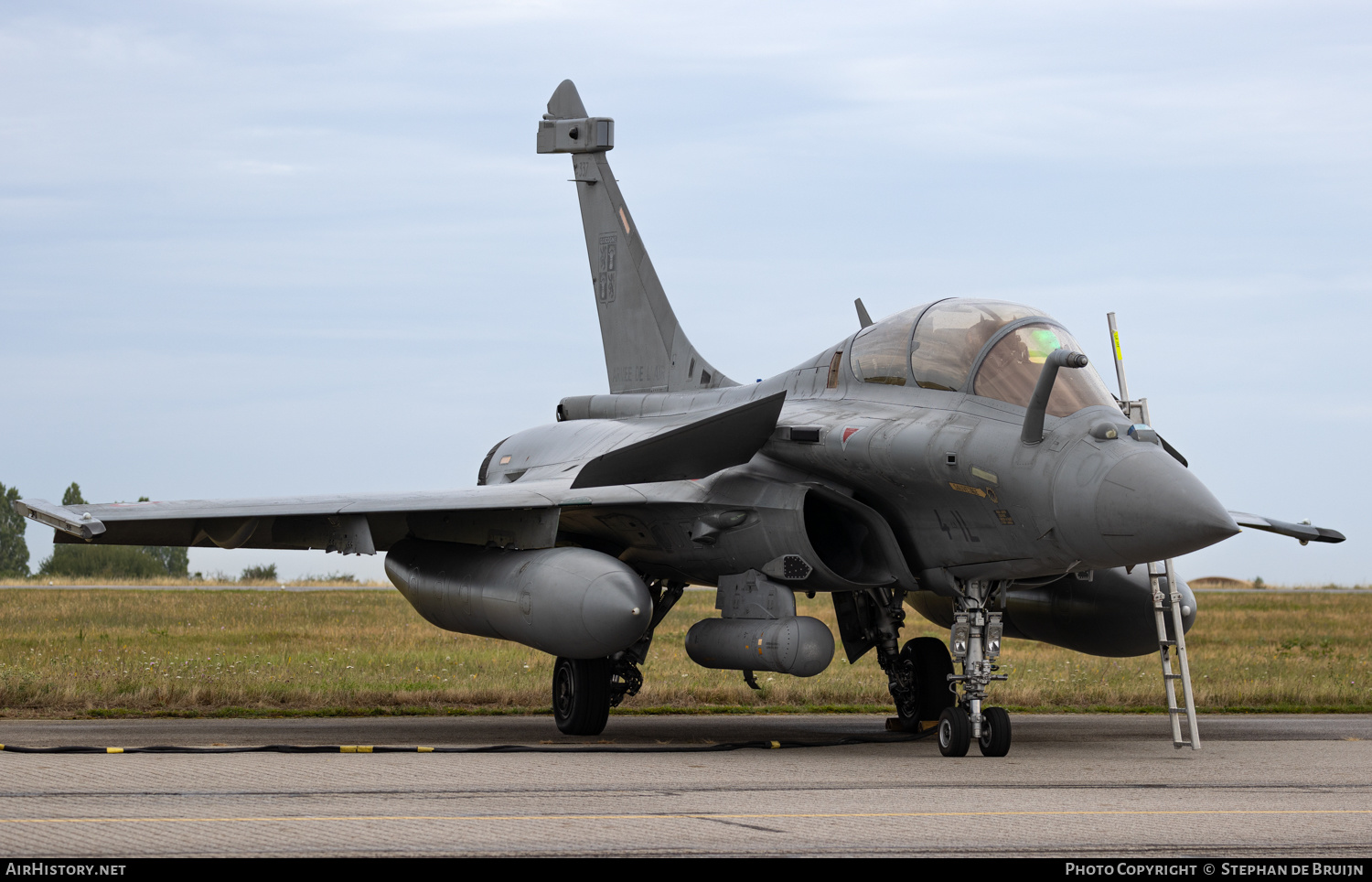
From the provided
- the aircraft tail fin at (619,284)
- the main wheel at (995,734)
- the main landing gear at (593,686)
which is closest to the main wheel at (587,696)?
the main landing gear at (593,686)

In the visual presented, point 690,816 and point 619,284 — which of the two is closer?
point 690,816

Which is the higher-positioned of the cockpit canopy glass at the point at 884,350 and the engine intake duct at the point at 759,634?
the cockpit canopy glass at the point at 884,350

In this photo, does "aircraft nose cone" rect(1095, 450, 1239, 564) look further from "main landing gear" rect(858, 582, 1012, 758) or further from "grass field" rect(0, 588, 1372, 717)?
"grass field" rect(0, 588, 1372, 717)

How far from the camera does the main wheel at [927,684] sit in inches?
503

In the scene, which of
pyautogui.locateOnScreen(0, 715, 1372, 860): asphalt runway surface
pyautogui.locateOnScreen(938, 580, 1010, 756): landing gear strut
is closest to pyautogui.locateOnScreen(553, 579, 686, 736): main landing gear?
pyautogui.locateOnScreen(0, 715, 1372, 860): asphalt runway surface

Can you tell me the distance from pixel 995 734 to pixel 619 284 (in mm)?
8182

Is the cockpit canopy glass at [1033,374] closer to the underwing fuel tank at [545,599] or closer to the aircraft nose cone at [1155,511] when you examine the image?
the aircraft nose cone at [1155,511]

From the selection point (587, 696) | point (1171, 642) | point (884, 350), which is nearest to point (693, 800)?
point (884, 350)

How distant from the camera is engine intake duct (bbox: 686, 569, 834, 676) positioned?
10.8 metres

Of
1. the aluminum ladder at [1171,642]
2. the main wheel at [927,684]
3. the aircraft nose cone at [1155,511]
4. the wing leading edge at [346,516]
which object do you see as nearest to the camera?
the aircraft nose cone at [1155,511]

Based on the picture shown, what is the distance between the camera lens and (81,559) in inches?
2638

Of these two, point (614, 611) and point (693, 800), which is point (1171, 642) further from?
point (693, 800)

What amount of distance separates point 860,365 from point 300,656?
1282cm

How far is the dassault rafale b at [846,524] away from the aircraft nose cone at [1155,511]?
1 centimetres
